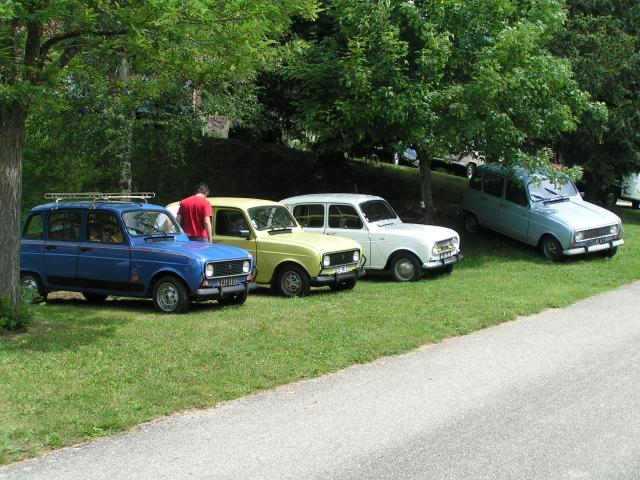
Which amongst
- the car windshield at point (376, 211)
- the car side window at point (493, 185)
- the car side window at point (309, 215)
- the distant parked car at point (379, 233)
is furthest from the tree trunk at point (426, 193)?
the car side window at point (309, 215)

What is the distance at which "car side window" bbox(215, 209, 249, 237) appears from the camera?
13.5 metres

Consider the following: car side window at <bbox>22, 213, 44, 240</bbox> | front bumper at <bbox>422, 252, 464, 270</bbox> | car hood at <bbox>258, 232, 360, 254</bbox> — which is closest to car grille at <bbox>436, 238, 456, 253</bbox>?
front bumper at <bbox>422, 252, 464, 270</bbox>

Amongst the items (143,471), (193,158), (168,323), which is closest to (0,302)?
(168,323)

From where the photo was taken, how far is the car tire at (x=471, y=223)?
1953 cm

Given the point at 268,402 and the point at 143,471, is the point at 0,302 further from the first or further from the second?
the point at 143,471

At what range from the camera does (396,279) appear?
47.6ft

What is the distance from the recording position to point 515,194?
17.9m

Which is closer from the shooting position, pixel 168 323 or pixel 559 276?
pixel 168 323

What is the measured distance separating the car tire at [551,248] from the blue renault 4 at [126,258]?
7863mm

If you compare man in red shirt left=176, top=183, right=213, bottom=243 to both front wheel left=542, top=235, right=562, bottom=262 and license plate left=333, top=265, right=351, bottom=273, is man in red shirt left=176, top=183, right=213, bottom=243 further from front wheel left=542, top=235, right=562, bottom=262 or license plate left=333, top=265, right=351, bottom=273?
front wheel left=542, top=235, right=562, bottom=262

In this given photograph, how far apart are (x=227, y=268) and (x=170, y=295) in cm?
92

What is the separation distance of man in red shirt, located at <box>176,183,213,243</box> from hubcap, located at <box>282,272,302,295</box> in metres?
1.47

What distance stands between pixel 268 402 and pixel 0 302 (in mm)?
4329

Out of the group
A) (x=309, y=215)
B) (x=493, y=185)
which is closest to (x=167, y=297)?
(x=309, y=215)
